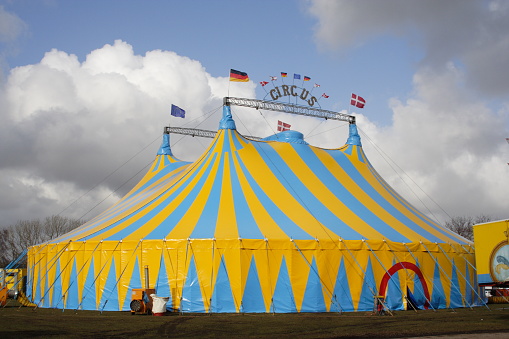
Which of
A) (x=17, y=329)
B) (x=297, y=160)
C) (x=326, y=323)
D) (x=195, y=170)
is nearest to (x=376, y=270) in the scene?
(x=326, y=323)

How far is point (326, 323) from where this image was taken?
345 inches

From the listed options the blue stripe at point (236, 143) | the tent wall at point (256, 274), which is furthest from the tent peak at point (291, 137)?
the tent wall at point (256, 274)

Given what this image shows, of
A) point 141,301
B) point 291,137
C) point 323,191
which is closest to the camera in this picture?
point 141,301

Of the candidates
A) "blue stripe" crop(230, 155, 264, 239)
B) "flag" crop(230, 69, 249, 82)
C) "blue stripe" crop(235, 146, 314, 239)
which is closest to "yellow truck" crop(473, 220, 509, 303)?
"blue stripe" crop(235, 146, 314, 239)

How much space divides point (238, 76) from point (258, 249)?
21.3 feet

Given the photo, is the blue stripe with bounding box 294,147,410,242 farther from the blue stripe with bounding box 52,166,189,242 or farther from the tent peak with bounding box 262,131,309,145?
the blue stripe with bounding box 52,166,189,242

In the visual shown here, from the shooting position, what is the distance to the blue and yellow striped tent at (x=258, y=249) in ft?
35.8

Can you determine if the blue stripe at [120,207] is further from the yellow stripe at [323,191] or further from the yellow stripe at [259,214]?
the yellow stripe at [323,191]

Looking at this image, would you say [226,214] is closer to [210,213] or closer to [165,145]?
[210,213]

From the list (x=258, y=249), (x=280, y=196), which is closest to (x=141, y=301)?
(x=258, y=249)

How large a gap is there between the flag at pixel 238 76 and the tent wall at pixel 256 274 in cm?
624

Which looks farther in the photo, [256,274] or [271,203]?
[271,203]

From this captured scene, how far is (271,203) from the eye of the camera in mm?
12461

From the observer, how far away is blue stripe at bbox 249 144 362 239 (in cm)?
1198
